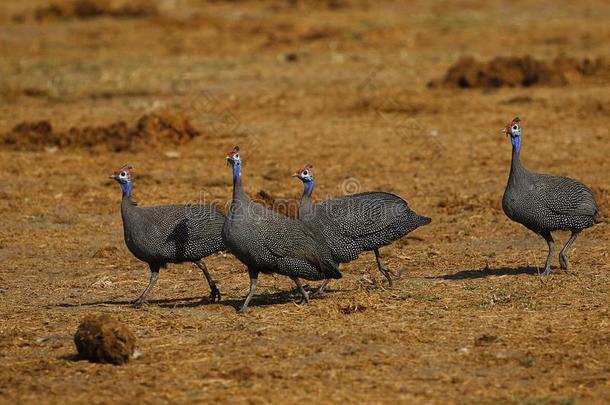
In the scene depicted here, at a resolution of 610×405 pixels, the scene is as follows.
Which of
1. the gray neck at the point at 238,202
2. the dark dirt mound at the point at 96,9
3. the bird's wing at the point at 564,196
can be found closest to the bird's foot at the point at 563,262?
the bird's wing at the point at 564,196

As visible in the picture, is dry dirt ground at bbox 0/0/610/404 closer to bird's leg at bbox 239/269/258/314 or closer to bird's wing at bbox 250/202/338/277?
bird's leg at bbox 239/269/258/314

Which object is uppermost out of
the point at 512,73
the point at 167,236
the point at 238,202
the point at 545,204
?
the point at 512,73

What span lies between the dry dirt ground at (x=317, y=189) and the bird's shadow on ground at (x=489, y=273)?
0.05m

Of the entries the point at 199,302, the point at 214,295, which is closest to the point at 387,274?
the point at 214,295

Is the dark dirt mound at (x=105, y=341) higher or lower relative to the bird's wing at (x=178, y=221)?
lower

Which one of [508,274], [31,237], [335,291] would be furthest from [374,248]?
[31,237]

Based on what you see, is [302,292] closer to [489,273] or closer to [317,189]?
[489,273]

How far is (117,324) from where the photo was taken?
6.82 meters

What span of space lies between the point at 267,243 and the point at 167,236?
780 millimetres

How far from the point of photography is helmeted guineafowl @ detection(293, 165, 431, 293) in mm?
Result: 8312

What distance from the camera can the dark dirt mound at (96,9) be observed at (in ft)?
80.4

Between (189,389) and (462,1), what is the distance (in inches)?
789

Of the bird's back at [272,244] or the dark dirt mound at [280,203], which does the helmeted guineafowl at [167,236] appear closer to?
the bird's back at [272,244]

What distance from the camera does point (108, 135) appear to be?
46.0 feet
